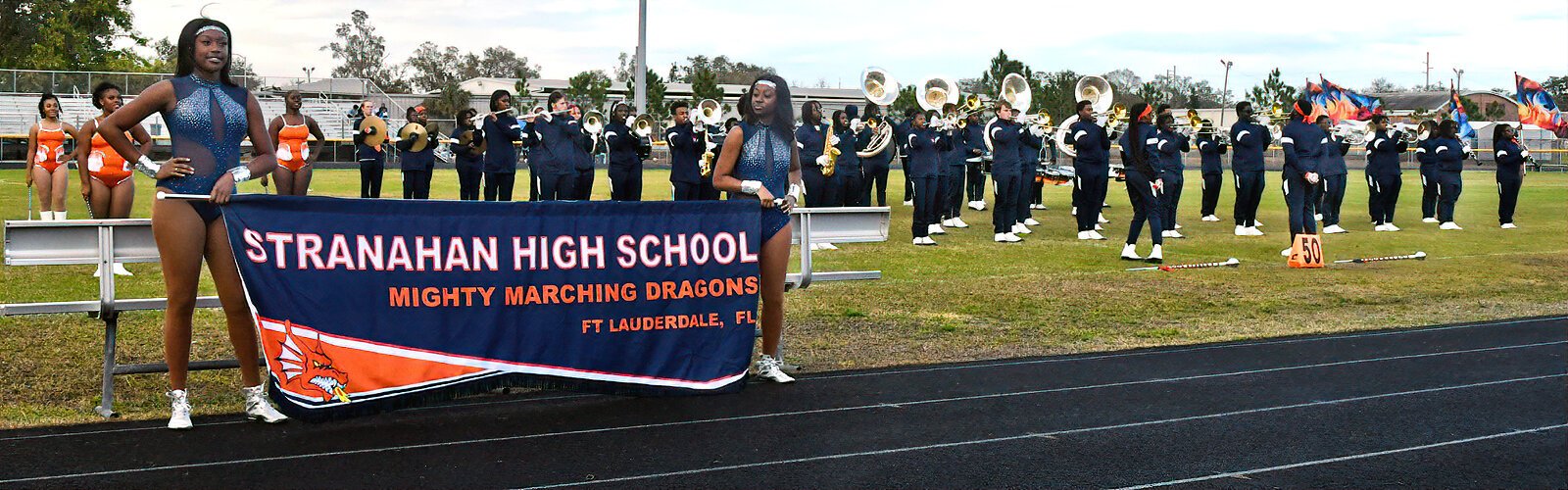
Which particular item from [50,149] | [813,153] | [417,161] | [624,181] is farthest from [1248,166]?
[50,149]

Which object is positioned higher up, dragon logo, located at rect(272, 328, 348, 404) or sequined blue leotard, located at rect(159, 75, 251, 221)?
sequined blue leotard, located at rect(159, 75, 251, 221)

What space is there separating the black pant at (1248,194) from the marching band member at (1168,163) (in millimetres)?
879

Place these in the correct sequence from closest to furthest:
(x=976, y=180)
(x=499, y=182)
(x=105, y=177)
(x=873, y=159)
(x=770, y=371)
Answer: (x=770, y=371) → (x=105, y=177) → (x=499, y=182) → (x=873, y=159) → (x=976, y=180)

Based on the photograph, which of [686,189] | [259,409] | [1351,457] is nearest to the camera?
[1351,457]

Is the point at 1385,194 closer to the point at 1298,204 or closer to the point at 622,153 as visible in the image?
the point at 1298,204

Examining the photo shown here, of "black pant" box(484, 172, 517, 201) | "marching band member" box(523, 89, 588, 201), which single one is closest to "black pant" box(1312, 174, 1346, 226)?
"marching band member" box(523, 89, 588, 201)

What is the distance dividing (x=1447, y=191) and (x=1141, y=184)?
9.90m

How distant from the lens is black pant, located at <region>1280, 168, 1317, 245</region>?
15164 millimetres

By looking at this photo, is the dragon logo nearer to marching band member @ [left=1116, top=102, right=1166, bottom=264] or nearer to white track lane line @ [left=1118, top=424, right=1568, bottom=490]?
white track lane line @ [left=1118, top=424, right=1568, bottom=490]

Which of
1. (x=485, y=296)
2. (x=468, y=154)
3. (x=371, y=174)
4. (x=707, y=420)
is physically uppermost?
(x=468, y=154)

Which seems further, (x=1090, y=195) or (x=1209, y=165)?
(x=1209, y=165)

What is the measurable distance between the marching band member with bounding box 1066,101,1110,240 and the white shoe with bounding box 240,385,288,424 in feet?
43.8

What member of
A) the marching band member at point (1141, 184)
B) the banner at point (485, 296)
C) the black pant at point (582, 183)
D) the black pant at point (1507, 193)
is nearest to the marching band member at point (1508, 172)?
the black pant at point (1507, 193)

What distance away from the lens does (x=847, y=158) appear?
1911 cm
